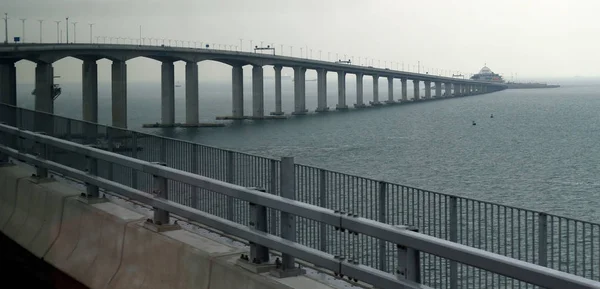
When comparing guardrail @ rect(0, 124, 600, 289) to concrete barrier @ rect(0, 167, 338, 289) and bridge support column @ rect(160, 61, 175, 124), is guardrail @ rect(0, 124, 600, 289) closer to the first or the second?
concrete barrier @ rect(0, 167, 338, 289)

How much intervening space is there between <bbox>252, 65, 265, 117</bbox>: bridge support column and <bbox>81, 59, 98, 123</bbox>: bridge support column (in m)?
36.4

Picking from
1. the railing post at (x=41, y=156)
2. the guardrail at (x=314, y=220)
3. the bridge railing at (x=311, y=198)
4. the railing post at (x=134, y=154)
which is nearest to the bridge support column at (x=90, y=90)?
the bridge railing at (x=311, y=198)

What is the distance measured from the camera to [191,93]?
122 metres

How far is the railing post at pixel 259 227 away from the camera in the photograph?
7.85m

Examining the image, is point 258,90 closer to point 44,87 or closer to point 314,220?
point 44,87

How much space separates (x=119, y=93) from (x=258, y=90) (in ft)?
116

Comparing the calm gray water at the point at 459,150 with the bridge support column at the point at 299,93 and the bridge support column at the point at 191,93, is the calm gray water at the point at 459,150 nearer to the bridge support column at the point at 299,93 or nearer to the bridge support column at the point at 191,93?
the bridge support column at the point at 191,93

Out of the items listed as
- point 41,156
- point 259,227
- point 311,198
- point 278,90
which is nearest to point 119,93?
point 278,90

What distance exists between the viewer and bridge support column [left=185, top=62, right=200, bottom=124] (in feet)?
402

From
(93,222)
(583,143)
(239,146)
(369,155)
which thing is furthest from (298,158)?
(93,222)

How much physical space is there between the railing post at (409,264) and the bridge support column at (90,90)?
A: 10118cm

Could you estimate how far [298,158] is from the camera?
2685 inches

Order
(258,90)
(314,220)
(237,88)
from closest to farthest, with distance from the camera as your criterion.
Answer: (314,220), (237,88), (258,90)

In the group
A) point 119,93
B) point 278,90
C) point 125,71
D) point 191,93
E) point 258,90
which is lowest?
point 119,93
